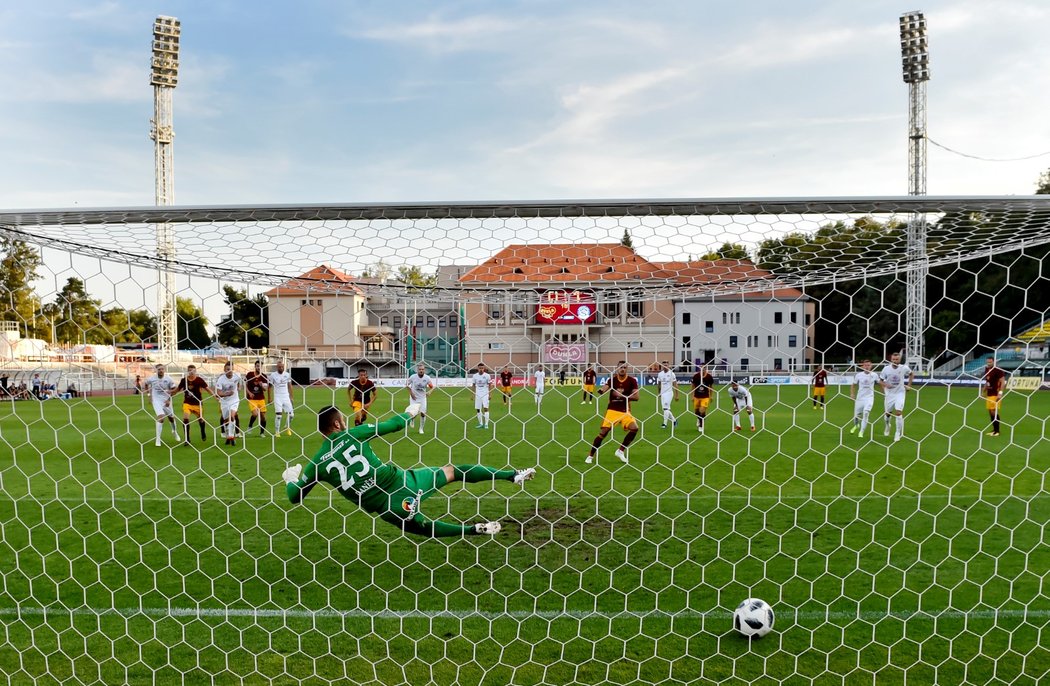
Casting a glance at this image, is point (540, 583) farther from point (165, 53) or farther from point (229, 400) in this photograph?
point (165, 53)

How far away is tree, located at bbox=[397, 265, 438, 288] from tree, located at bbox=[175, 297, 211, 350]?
3.29 feet

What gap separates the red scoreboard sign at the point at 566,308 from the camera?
3885 mm

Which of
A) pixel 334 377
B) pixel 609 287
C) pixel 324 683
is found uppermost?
pixel 609 287

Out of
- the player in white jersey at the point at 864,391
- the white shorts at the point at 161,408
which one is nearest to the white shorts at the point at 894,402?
the player in white jersey at the point at 864,391

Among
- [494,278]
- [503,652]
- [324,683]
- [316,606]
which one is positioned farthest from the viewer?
[316,606]

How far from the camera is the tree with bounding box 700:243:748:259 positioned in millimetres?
3648

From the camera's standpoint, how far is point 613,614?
4098mm

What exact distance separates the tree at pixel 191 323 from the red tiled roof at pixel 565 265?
4.39 feet

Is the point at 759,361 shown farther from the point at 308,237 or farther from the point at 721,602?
the point at 308,237

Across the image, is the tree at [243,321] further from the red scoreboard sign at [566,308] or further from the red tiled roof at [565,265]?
the red scoreboard sign at [566,308]

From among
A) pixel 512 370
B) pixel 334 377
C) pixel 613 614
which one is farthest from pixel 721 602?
pixel 334 377

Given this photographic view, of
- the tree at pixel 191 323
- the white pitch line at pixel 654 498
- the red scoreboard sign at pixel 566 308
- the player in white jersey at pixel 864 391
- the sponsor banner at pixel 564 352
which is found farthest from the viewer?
the player in white jersey at pixel 864 391

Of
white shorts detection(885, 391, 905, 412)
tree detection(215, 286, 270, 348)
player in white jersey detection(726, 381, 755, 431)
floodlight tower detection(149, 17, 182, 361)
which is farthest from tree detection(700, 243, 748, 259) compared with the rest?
floodlight tower detection(149, 17, 182, 361)

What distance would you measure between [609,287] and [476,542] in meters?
2.58
